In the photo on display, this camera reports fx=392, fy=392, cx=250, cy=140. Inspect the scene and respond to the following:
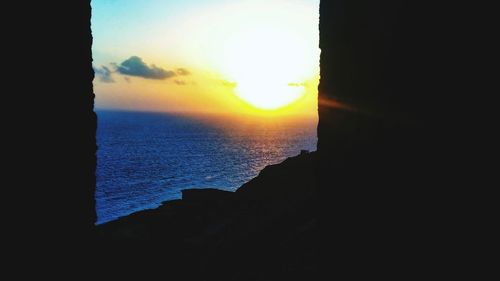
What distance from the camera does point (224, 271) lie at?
11.5 meters

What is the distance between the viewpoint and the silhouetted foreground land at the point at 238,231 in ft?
34.4

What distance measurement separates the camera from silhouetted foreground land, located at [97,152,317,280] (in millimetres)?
10477

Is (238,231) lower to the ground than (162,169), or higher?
higher

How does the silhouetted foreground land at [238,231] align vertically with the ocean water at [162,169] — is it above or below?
above

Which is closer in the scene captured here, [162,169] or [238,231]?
[238,231]

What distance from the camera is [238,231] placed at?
1325cm

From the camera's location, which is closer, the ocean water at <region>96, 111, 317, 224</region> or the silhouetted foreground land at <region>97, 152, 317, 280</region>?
the silhouetted foreground land at <region>97, 152, 317, 280</region>

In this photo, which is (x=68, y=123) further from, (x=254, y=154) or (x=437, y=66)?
(x=254, y=154)

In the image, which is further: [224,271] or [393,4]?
[224,271]

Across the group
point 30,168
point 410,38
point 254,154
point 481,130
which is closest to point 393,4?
point 410,38

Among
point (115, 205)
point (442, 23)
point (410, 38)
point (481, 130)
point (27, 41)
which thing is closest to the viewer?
point (481, 130)

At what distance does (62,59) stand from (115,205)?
52.3 metres

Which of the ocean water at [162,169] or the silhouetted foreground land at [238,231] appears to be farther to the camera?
the ocean water at [162,169]

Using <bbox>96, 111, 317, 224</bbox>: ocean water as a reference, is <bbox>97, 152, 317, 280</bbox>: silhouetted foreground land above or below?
above
